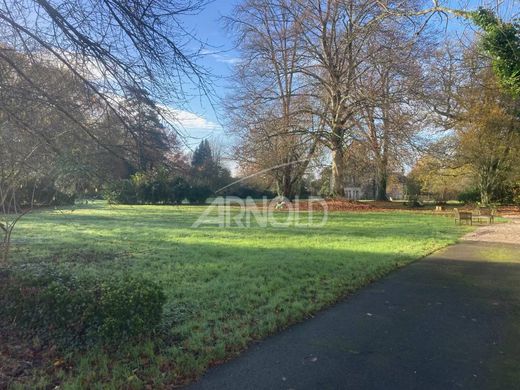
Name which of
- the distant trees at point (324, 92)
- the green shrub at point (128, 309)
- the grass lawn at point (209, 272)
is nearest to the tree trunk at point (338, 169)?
the distant trees at point (324, 92)

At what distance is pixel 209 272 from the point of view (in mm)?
6992

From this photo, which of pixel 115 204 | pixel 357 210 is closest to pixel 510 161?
pixel 357 210

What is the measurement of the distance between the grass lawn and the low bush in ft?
0.66

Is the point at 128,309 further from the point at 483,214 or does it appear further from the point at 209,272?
the point at 483,214

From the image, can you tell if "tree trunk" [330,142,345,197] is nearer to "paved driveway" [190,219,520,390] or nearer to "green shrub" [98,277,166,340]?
"paved driveway" [190,219,520,390]

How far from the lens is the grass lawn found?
140 inches

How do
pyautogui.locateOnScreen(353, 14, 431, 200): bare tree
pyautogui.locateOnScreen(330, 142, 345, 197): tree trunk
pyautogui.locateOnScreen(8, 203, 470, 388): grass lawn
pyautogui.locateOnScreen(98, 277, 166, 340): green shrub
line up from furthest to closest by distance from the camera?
pyautogui.locateOnScreen(330, 142, 345, 197): tree trunk < pyautogui.locateOnScreen(353, 14, 431, 200): bare tree < pyautogui.locateOnScreen(98, 277, 166, 340): green shrub < pyautogui.locateOnScreen(8, 203, 470, 388): grass lawn

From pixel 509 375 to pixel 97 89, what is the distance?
5.18 m

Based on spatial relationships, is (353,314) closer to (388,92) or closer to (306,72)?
(388,92)

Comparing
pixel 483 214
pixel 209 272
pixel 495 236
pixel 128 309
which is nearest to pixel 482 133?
pixel 483 214

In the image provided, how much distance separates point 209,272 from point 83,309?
3390mm

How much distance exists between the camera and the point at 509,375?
3.44m

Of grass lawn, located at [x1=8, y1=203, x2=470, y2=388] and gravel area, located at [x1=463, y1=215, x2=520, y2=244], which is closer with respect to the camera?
grass lawn, located at [x1=8, y1=203, x2=470, y2=388]

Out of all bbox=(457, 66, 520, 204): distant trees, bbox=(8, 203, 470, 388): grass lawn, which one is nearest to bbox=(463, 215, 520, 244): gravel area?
bbox=(8, 203, 470, 388): grass lawn
